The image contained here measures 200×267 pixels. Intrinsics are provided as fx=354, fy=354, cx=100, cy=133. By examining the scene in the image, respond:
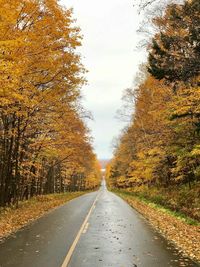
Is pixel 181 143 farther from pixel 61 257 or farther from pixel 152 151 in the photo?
pixel 61 257

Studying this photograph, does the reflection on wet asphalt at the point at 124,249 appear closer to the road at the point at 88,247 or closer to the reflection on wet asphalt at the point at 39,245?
the road at the point at 88,247

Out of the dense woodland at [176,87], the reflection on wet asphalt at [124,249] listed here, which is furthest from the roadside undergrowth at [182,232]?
the dense woodland at [176,87]

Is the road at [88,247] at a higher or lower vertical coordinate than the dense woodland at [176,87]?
lower

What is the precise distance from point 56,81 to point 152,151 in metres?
11.4

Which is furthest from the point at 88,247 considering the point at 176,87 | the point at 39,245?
the point at 176,87

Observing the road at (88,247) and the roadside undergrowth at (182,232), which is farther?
the roadside undergrowth at (182,232)

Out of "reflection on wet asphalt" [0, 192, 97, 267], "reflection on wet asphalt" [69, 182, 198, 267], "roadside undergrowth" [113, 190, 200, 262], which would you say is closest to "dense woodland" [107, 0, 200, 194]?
"roadside undergrowth" [113, 190, 200, 262]

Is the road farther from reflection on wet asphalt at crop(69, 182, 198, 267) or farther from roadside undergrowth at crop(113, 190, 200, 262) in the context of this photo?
roadside undergrowth at crop(113, 190, 200, 262)

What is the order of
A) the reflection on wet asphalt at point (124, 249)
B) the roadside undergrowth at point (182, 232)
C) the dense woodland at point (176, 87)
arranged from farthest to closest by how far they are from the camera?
the dense woodland at point (176, 87) < the roadside undergrowth at point (182, 232) < the reflection on wet asphalt at point (124, 249)

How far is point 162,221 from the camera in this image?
1705 centimetres

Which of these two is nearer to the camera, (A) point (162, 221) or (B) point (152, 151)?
(A) point (162, 221)

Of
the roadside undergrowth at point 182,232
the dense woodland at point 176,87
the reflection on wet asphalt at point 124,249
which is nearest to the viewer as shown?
the reflection on wet asphalt at point 124,249

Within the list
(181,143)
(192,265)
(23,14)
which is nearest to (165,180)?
(181,143)

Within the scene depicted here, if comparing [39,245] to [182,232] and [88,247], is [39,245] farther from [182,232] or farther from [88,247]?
[182,232]
